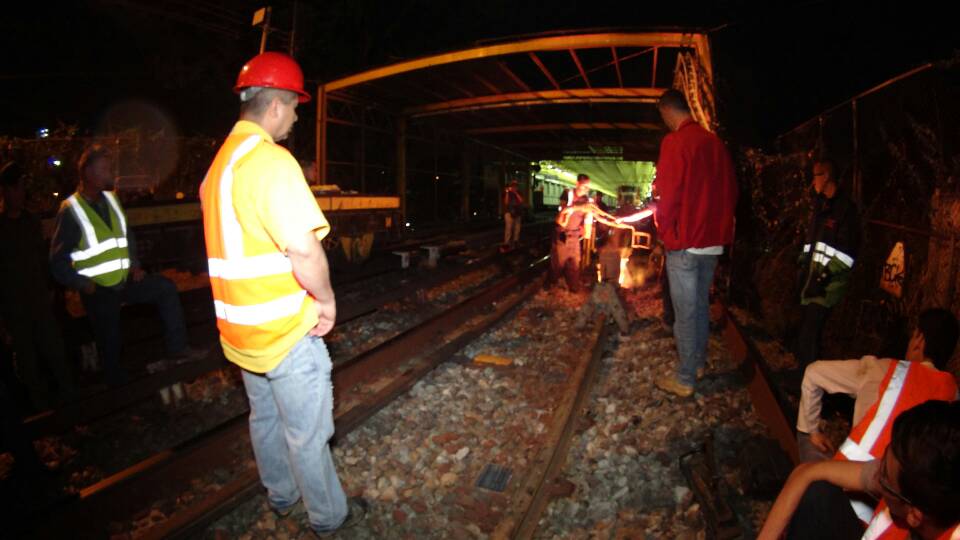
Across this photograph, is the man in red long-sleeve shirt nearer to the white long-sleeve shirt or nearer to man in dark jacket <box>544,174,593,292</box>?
the white long-sleeve shirt

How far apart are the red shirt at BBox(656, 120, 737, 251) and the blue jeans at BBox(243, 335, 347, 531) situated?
2.80 m

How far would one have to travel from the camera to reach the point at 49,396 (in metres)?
3.67

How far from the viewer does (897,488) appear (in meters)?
1.43

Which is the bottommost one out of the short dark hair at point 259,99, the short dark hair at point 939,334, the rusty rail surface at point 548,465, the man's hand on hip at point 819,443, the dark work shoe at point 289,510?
the dark work shoe at point 289,510

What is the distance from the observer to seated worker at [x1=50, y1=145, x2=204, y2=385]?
3.59m

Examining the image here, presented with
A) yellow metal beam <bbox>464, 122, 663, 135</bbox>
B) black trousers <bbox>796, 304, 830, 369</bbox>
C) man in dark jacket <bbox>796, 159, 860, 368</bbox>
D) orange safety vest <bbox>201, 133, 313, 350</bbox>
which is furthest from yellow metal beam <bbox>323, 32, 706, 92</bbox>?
yellow metal beam <bbox>464, 122, 663, 135</bbox>

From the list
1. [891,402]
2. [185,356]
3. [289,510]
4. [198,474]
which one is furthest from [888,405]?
[185,356]

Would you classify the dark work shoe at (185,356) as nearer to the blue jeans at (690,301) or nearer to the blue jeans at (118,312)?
the blue jeans at (118,312)

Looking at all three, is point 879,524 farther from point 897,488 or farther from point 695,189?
point 695,189

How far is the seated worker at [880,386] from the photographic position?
1896 mm

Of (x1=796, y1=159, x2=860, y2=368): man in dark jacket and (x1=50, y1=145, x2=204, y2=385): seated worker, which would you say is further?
(x1=796, y1=159, x2=860, y2=368): man in dark jacket

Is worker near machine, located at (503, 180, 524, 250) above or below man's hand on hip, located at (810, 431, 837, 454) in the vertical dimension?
above

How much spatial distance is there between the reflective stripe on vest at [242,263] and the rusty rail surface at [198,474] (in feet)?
4.26

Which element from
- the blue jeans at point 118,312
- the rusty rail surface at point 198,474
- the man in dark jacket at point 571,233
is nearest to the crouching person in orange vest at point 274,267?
the rusty rail surface at point 198,474
